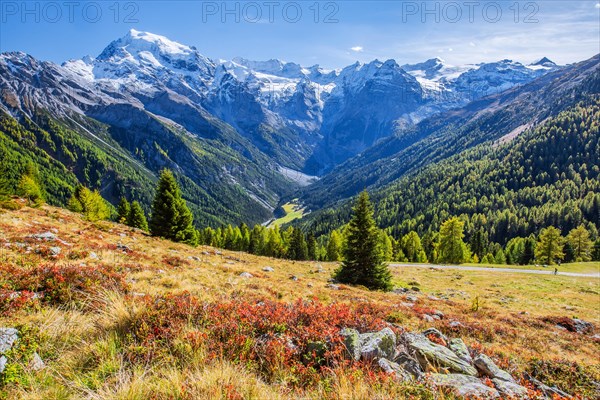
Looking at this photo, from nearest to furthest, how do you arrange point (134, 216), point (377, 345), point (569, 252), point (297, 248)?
point (377, 345) < point (134, 216) < point (297, 248) < point (569, 252)

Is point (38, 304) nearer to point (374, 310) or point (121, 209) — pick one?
point (374, 310)

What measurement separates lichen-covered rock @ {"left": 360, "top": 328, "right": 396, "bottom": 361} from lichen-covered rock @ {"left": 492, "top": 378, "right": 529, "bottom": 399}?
6.67 ft

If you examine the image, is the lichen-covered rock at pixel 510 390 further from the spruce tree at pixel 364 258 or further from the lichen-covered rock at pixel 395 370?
the spruce tree at pixel 364 258

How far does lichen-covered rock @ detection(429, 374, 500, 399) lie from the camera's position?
4.92m

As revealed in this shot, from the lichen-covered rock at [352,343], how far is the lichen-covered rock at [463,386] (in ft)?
4.35

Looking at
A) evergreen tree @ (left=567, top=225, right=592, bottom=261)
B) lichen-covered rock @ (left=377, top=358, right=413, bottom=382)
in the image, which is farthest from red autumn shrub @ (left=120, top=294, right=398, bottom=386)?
evergreen tree @ (left=567, top=225, right=592, bottom=261)

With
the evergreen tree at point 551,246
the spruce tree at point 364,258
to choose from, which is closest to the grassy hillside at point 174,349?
the spruce tree at point 364,258

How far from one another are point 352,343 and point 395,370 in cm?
94

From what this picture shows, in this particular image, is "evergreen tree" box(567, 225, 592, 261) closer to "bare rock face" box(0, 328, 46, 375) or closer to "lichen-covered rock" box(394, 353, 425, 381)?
"lichen-covered rock" box(394, 353, 425, 381)

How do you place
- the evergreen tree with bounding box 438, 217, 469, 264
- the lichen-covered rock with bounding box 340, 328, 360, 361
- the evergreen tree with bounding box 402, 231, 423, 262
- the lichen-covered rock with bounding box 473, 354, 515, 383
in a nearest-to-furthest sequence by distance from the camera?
1. the lichen-covered rock with bounding box 340, 328, 360, 361
2. the lichen-covered rock with bounding box 473, 354, 515, 383
3. the evergreen tree with bounding box 438, 217, 469, 264
4. the evergreen tree with bounding box 402, 231, 423, 262

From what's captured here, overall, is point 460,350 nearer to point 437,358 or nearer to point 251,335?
point 437,358

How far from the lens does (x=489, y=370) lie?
662cm

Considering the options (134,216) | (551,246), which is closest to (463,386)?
(134,216)

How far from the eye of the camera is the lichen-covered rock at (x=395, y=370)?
16.8 feet
